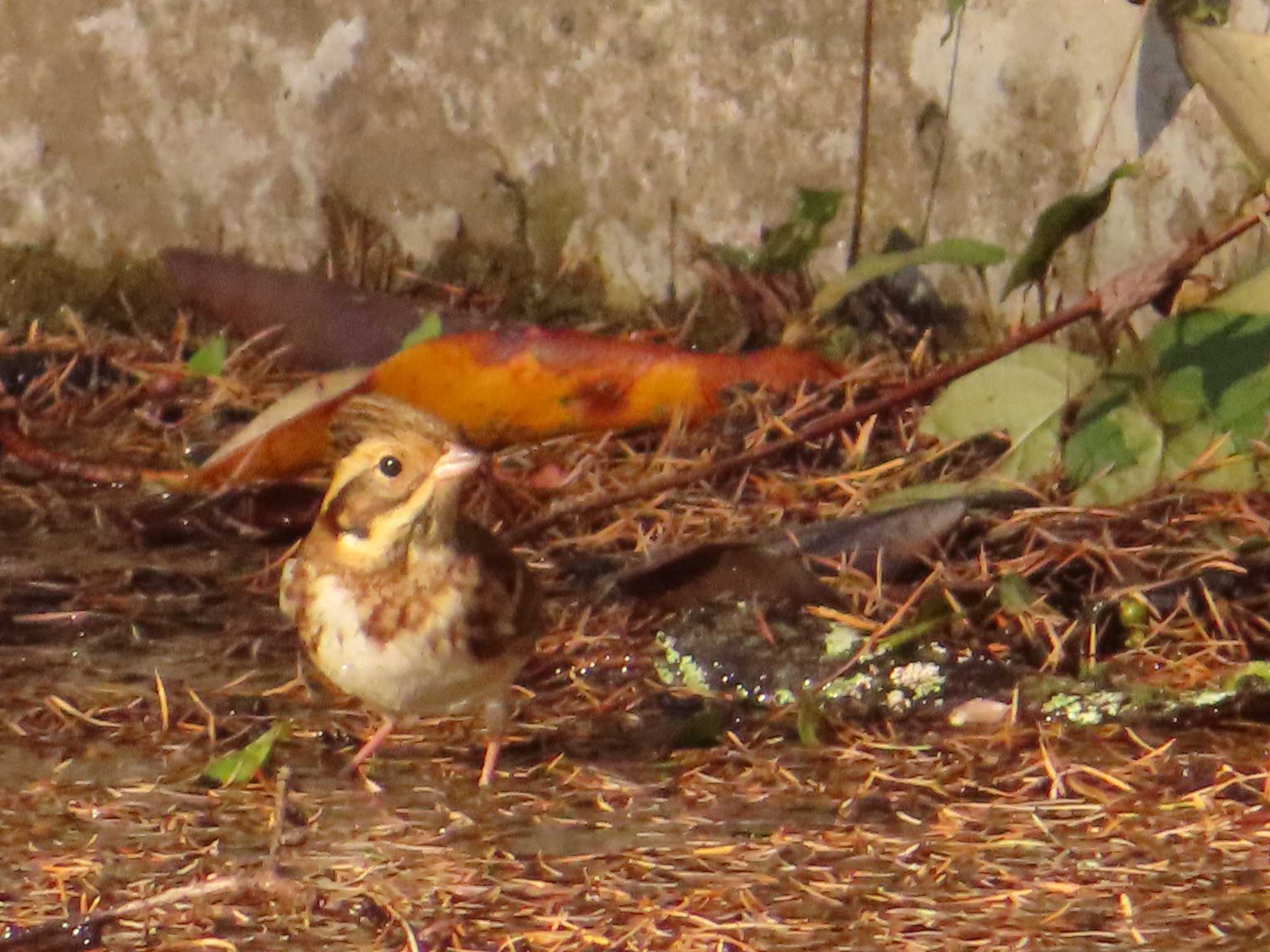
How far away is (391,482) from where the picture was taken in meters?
2.92

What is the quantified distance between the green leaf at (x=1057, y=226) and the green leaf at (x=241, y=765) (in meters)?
1.78

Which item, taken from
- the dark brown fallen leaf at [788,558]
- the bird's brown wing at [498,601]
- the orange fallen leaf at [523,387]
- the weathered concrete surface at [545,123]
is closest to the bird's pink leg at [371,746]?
the bird's brown wing at [498,601]

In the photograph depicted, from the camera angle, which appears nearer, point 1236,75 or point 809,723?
point 809,723

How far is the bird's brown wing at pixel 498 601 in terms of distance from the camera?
289 centimetres

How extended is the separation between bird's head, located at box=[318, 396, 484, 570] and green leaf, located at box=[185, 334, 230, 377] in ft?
5.90

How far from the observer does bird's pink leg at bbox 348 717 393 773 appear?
2941mm

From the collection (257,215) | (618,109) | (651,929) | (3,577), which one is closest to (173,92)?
(257,215)

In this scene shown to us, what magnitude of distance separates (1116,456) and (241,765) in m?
2.04

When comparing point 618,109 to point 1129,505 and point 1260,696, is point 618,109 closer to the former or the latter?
point 1129,505

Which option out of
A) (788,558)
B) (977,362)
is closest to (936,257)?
(977,362)

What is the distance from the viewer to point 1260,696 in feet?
9.92

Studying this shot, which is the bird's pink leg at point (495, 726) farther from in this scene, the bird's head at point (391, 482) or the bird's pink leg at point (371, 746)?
the bird's head at point (391, 482)

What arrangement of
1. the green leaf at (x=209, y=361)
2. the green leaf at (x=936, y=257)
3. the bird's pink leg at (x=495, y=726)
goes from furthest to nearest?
1. the green leaf at (x=209, y=361)
2. the green leaf at (x=936, y=257)
3. the bird's pink leg at (x=495, y=726)

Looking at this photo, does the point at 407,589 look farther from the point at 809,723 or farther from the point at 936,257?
the point at 936,257
